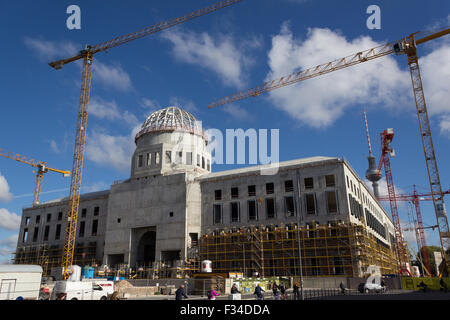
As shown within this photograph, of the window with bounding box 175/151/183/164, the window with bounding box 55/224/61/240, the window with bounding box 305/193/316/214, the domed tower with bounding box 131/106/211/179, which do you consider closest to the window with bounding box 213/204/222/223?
the domed tower with bounding box 131/106/211/179

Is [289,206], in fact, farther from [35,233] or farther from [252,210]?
[35,233]

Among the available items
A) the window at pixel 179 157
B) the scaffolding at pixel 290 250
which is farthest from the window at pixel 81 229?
the scaffolding at pixel 290 250

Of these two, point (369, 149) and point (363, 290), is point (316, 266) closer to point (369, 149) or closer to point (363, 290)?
point (363, 290)

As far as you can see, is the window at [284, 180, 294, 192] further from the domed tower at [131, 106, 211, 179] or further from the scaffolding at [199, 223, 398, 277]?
the domed tower at [131, 106, 211, 179]

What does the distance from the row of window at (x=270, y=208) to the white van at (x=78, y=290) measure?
30.7 meters

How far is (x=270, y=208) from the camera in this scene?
5884cm

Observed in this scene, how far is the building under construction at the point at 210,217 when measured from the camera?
53250 millimetres

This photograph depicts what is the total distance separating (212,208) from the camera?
63312 mm

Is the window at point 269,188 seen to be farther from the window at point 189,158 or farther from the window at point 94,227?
the window at point 94,227

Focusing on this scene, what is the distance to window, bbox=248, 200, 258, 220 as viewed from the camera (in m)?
59.5

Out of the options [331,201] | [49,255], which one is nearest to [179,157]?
[331,201]

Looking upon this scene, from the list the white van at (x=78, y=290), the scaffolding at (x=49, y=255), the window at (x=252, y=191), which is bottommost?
the white van at (x=78, y=290)

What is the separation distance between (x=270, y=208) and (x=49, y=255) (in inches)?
2072

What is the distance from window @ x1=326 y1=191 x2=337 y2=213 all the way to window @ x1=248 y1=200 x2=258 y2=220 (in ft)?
39.3
